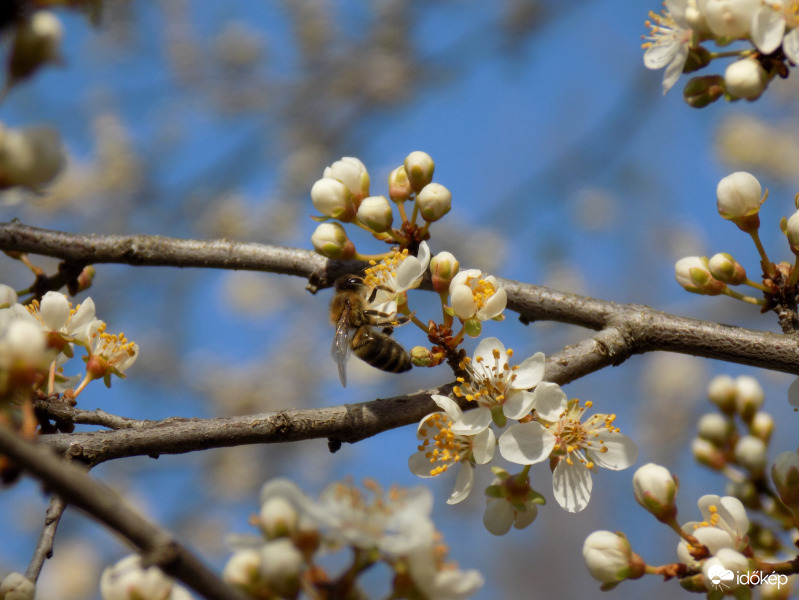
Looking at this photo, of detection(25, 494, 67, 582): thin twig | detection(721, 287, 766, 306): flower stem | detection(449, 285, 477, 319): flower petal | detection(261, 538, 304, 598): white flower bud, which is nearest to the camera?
detection(261, 538, 304, 598): white flower bud

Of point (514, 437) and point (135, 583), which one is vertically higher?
point (514, 437)

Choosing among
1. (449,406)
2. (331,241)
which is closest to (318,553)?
(449,406)

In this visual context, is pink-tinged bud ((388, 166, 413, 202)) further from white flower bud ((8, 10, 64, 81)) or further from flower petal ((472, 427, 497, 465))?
white flower bud ((8, 10, 64, 81))

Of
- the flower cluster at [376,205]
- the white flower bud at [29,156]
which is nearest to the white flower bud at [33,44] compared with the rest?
the white flower bud at [29,156]

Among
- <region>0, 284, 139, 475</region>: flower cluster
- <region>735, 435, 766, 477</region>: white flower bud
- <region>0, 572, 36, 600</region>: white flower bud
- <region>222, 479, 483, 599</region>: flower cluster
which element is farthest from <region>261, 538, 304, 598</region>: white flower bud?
<region>735, 435, 766, 477</region>: white flower bud

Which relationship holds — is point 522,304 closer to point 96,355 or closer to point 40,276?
point 96,355

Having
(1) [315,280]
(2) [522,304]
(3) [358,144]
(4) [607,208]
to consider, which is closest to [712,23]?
(2) [522,304]

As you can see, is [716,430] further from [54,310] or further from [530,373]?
[54,310]
